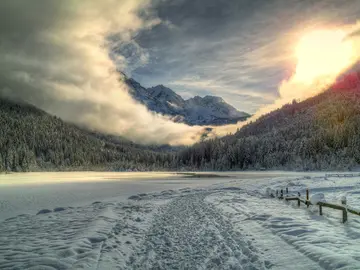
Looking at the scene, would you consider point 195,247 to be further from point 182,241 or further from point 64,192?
point 64,192

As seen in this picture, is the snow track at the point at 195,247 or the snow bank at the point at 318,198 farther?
the snow bank at the point at 318,198

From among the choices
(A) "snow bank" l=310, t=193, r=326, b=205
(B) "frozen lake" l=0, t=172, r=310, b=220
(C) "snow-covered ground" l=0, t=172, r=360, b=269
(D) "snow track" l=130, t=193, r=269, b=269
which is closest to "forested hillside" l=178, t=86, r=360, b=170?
(B) "frozen lake" l=0, t=172, r=310, b=220

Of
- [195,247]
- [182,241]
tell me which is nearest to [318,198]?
[182,241]

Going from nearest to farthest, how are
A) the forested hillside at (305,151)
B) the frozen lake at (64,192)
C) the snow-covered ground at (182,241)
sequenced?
the snow-covered ground at (182,241) → the frozen lake at (64,192) → the forested hillside at (305,151)

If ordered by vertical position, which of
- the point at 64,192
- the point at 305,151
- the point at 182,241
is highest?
the point at 305,151

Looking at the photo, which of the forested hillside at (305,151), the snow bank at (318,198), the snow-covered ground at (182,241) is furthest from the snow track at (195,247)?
the forested hillside at (305,151)

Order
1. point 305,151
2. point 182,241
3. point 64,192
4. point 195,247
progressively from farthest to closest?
point 305,151, point 64,192, point 182,241, point 195,247

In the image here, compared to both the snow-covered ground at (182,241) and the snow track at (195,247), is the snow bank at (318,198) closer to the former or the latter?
the snow-covered ground at (182,241)

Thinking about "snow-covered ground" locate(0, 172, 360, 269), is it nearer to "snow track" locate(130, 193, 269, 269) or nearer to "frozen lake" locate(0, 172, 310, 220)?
"snow track" locate(130, 193, 269, 269)

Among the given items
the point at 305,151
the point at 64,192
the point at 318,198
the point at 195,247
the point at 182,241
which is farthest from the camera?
the point at 305,151

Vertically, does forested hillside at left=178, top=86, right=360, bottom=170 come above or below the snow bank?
above

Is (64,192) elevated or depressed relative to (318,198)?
depressed

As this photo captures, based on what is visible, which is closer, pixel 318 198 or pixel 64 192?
pixel 318 198

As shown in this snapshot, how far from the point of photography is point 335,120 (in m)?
185
